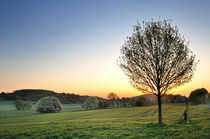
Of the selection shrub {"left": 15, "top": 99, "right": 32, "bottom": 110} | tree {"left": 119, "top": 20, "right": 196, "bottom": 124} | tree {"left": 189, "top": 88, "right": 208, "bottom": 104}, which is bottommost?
shrub {"left": 15, "top": 99, "right": 32, "bottom": 110}

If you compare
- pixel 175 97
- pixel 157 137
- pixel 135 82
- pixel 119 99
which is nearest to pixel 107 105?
pixel 119 99

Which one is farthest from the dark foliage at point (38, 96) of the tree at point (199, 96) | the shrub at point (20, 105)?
the tree at point (199, 96)

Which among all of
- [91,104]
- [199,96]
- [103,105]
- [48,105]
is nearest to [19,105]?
[48,105]

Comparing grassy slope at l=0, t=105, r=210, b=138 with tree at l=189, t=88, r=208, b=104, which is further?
tree at l=189, t=88, r=208, b=104

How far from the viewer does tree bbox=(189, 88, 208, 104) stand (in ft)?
309

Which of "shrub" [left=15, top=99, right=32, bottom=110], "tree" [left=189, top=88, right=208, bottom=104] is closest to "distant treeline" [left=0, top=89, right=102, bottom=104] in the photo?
"shrub" [left=15, top=99, right=32, bottom=110]

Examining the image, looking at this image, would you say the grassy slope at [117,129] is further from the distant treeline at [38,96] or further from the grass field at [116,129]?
the distant treeline at [38,96]

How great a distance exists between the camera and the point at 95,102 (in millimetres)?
99750

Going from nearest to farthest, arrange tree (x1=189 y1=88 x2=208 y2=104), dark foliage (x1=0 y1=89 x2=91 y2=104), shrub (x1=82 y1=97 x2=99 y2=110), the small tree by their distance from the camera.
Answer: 1. tree (x1=189 y1=88 x2=208 y2=104)
2. shrub (x1=82 y1=97 x2=99 y2=110)
3. the small tree
4. dark foliage (x1=0 y1=89 x2=91 y2=104)

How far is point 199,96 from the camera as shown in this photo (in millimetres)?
99062

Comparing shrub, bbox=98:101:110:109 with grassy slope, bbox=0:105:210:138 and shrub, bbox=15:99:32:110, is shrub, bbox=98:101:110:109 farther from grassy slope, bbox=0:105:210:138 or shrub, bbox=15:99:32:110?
grassy slope, bbox=0:105:210:138

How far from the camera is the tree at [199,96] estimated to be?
94.1 meters

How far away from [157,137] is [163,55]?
923 cm

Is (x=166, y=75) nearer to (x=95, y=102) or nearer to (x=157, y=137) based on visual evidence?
(x=157, y=137)
